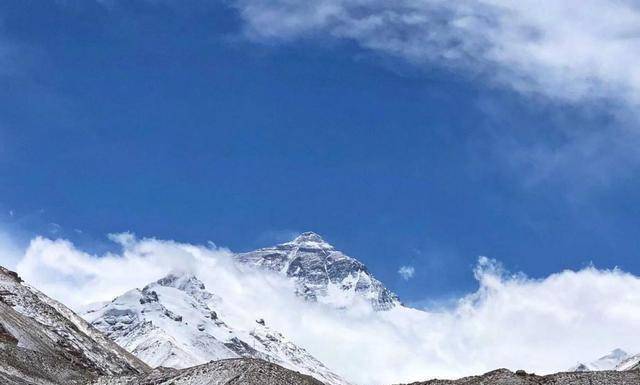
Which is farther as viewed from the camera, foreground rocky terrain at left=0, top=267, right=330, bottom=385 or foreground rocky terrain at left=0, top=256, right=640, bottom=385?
foreground rocky terrain at left=0, top=267, right=330, bottom=385

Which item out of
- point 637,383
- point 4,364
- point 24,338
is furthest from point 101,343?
point 637,383

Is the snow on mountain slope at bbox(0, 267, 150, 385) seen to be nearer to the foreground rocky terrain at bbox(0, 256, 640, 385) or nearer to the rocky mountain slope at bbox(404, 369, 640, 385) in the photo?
the foreground rocky terrain at bbox(0, 256, 640, 385)

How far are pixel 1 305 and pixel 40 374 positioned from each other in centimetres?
3240

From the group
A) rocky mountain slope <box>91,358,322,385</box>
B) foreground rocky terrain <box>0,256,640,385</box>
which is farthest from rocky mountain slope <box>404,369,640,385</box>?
rocky mountain slope <box>91,358,322,385</box>

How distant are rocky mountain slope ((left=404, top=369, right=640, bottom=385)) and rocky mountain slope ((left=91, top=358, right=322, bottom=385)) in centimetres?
1377

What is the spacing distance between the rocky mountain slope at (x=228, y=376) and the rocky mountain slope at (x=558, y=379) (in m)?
13.8

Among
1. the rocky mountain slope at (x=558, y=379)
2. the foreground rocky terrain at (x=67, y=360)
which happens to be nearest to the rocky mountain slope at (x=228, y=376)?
the foreground rocky terrain at (x=67, y=360)

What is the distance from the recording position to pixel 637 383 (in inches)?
3150

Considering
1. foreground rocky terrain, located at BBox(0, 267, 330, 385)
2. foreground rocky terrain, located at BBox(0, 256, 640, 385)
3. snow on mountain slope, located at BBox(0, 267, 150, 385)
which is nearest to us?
foreground rocky terrain, located at BBox(0, 256, 640, 385)

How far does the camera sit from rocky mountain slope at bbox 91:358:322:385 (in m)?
87.2

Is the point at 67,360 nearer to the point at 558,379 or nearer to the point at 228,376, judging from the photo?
the point at 228,376

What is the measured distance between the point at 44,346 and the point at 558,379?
76355 mm

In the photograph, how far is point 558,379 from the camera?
82375 millimetres

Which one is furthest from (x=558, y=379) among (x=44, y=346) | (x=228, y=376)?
(x=44, y=346)
